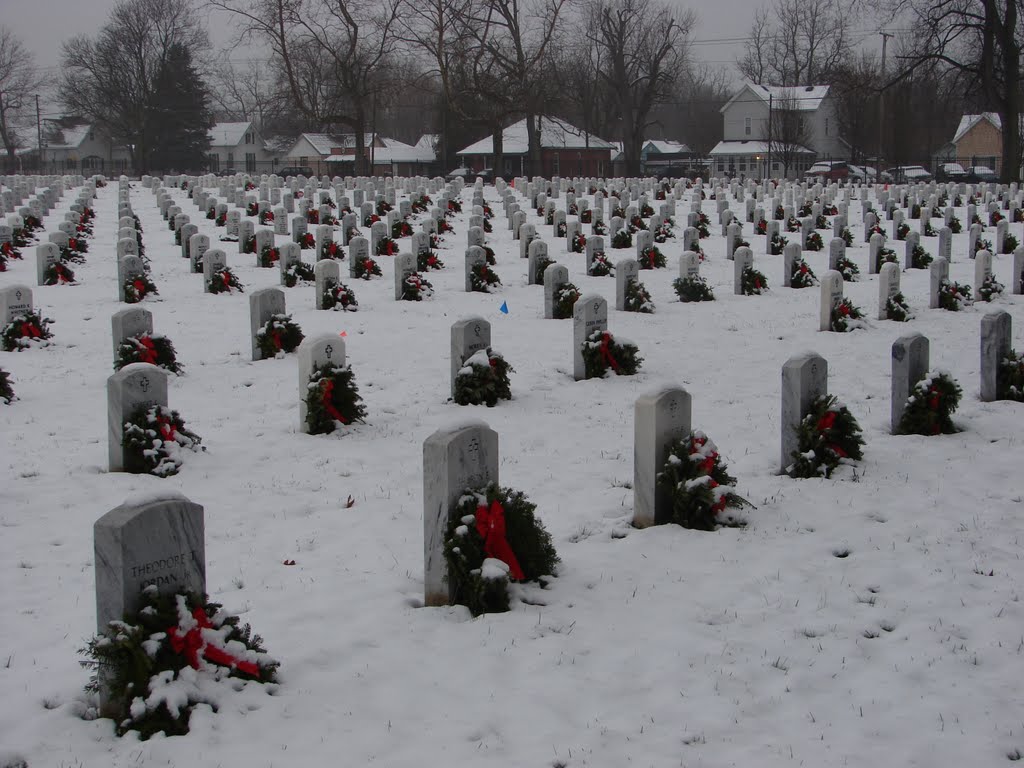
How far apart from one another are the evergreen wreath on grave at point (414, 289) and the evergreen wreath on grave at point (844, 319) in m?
6.25

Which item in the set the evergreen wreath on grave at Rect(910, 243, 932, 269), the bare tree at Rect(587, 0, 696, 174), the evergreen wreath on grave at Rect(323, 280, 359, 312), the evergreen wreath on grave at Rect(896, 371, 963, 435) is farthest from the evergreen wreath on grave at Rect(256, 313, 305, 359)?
the bare tree at Rect(587, 0, 696, 174)

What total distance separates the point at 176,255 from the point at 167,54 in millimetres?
52317

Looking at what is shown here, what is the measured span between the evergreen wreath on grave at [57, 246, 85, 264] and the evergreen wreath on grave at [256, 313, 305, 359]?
31.9 ft

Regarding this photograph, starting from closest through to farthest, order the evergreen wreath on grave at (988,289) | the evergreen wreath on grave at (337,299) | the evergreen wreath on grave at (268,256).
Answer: the evergreen wreath on grave at (337,299) < the evergreen wreath on grave at (988,289) < the evergreen wreath on grave at (268,256)

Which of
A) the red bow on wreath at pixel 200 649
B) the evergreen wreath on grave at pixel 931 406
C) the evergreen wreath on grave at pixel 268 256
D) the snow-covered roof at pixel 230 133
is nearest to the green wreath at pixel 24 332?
the evergreen wreath on grave at pixel 268 256

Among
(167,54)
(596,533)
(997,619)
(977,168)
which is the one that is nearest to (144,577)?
(596,533)

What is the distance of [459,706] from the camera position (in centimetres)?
477

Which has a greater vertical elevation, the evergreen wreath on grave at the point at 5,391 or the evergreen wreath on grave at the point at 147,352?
the evergreen wreath on grave at the point at 147,352

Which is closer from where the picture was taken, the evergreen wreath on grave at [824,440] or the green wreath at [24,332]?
the evergreen wreath on grave at [824,440]

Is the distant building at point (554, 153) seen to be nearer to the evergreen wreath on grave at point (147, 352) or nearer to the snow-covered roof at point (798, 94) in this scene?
the snow-covered roof at point (798, 94)

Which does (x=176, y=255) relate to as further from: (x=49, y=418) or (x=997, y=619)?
(x=997, y=619)

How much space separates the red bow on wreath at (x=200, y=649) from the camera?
4641 mm

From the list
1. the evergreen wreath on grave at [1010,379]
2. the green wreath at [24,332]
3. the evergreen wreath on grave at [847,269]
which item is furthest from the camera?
the evergreen wreath on grave at [847,269]

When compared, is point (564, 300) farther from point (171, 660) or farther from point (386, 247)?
point (171, 660)
